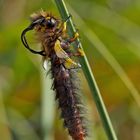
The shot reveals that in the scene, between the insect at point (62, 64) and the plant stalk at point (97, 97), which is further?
the insect at point (62, 64)

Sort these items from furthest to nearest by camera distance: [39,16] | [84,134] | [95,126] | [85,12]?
[85,12], [95,126], [39,16], [84,134]

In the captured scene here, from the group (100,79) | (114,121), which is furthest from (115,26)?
(114,121)

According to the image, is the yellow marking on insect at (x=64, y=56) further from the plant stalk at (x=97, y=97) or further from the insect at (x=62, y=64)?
the plant stalk at (x=97, y=97)

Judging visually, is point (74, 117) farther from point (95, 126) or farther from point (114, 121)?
point (114, 121)

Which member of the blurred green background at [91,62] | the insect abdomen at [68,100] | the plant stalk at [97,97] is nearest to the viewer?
the plant stalk at [97,97]

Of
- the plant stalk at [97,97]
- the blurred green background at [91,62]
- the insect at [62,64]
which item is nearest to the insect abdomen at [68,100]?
the insect at [62,64]

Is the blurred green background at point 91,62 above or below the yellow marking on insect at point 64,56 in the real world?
Answer: above

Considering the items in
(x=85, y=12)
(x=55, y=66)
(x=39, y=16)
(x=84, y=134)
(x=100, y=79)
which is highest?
(x=85, y=12)

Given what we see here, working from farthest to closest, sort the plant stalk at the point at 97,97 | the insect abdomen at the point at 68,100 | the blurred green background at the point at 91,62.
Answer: the blurred green background at the point at 91,62 → the insect abdomen at the point at 68,100 → the plant stalk at the point at 97,97
